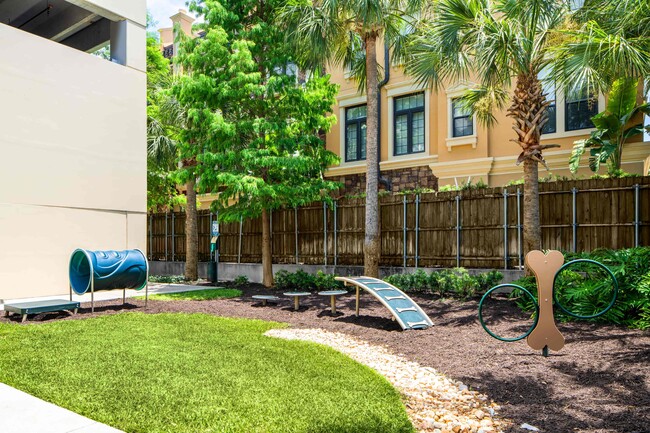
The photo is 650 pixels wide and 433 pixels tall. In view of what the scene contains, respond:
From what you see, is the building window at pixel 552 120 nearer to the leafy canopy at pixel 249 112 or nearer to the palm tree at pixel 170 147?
the leafy canopy at pixel 249 112

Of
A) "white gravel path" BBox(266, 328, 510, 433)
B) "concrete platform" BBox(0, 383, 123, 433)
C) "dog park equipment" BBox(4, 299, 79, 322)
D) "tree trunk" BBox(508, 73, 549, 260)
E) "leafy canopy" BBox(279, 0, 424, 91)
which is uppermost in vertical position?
"leafy canopy" BBox(279, 0, 424, 91)

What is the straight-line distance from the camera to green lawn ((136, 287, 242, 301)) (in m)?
13.0

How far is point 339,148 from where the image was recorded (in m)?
21.4

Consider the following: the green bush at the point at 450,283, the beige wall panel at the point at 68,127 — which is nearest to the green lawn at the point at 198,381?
the green bush at the point at 450,283

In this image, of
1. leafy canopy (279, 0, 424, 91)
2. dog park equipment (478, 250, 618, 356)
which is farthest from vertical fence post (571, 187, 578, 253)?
dog park equipment (478, 250, 618, 356)

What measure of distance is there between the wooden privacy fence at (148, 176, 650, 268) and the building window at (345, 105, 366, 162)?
506 cm

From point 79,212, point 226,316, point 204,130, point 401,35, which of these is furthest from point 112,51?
point 226,316

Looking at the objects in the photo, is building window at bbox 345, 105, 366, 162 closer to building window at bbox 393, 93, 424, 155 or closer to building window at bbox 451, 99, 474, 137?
building window at bbox 393, 93, 424, 155

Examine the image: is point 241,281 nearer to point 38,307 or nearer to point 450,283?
point 450,283

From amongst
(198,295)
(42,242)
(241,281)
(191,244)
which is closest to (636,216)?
(198,295)

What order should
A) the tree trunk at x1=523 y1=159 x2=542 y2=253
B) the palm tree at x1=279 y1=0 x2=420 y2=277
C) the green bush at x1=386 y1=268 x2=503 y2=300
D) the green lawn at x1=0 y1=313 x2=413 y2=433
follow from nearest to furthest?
the green lawn at x1=0 y1=313 x2=413 y2=433 < the tree trunk at x1=523 y1=159 x2=542 y2=253 < the green bush at x1=386 y1=268 x2=503 y2=300 < the palm tree at x1=279 y1=0 x2=420 y2=277

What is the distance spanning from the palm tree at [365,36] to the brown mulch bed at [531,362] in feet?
11.4

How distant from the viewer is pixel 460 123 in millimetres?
18062

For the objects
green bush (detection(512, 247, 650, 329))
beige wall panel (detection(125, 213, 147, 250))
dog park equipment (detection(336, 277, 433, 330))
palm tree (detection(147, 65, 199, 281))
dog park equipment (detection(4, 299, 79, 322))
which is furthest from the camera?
palm tree (detection(147, 65, 199, 281))
